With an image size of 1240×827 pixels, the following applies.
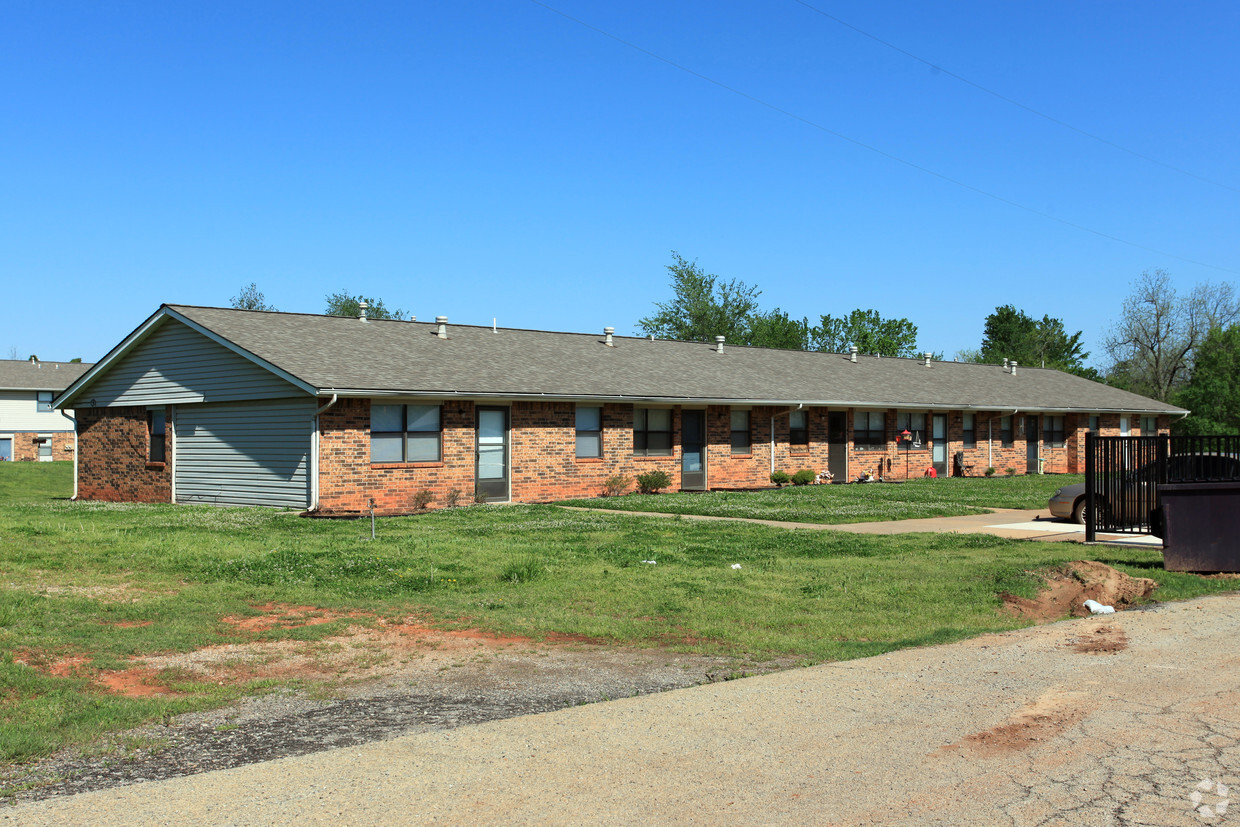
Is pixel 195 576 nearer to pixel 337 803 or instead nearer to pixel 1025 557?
pixel 337 803

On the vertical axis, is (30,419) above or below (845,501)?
above

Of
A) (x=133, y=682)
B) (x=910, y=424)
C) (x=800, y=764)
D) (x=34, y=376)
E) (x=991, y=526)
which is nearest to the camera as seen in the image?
(x=800, y=764)

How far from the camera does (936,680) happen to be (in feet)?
24.9

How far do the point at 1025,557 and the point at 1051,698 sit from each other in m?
7.71

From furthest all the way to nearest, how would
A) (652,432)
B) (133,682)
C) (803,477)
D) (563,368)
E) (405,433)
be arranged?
(803,477)
(652,432)
(563,368)
(405,433)
(133,682)

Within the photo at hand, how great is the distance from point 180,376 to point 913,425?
75.9 feet

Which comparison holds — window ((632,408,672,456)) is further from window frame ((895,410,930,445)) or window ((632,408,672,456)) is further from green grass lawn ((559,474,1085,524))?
window frame ((895,410,930,445))

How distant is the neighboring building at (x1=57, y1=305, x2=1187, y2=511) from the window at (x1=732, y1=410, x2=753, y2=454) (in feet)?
0.15

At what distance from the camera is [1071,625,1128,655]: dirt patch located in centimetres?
865

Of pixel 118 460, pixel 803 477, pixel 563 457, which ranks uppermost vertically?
pixel 563 457

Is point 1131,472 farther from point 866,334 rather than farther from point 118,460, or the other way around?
point 866,334

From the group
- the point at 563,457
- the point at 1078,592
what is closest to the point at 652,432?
the point at 563,457

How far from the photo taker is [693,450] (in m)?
29.3

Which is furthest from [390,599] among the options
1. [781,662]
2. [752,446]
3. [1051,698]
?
[752,446]
